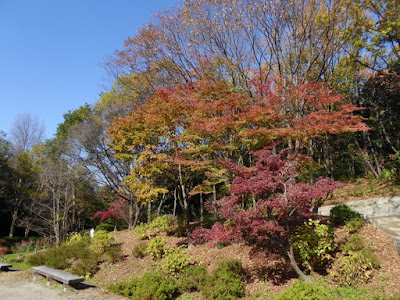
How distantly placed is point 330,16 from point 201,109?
6.71 m

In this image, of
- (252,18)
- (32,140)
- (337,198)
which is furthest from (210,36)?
(32,140)

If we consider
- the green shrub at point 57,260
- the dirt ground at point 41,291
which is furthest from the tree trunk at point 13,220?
the dirt ground at point 41,291

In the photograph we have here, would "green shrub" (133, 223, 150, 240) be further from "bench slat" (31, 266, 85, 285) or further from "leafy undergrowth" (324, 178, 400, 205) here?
"leafy undergrowth" (324, 178, 400, 205)

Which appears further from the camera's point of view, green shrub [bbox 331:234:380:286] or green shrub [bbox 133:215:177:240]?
green shrub [bbox 133:215:177:240]

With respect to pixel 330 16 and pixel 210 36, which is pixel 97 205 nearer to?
pixel 210 36

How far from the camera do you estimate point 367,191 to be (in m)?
11.0

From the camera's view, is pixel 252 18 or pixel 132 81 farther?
pixel 132 81

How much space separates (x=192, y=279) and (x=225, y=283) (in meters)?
1.17

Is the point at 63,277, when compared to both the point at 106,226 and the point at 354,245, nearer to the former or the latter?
the point at 354,245

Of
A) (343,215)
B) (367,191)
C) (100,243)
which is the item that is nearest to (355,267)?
(343,215)

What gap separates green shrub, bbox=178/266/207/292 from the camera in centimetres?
685

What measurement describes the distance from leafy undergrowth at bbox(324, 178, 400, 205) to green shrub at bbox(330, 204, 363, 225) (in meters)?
2.25

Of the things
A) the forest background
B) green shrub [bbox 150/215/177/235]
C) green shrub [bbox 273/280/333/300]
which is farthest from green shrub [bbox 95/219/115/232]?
green shrub [bbox 273/280/333/300]

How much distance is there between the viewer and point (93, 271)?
9.62 metres
